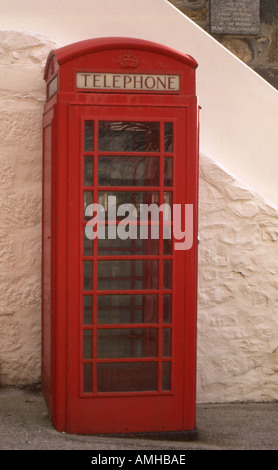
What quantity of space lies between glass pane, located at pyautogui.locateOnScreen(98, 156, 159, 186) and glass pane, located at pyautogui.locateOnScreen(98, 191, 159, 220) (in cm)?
6

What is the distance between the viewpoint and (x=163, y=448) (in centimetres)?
349

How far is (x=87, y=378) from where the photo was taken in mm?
3617

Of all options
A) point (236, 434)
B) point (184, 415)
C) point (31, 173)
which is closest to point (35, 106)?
point (31, 173)

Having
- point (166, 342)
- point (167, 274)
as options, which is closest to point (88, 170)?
point (167, 274)

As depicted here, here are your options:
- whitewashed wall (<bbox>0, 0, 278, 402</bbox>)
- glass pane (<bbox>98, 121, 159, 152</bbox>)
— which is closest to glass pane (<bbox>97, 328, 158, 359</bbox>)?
whitewashed wall (<bbox>0, 0, 278, 402</bbox>)

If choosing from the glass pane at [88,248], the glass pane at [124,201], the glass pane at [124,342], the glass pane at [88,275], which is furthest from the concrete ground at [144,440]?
the glass pane at [124,201]

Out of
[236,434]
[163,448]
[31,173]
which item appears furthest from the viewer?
[31,173]

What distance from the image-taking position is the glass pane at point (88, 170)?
3.54 metres

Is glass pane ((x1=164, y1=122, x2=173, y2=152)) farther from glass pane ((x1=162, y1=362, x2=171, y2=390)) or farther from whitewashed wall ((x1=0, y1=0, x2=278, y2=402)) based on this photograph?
glass pane ((x1=162, y1=362, x2=171, y2=390))

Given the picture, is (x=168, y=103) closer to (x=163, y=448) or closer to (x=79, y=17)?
(x=79, y=17)

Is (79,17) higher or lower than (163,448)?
higher


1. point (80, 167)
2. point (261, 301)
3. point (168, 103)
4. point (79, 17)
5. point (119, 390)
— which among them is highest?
point (79, 17)

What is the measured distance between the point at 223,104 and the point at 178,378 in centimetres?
189

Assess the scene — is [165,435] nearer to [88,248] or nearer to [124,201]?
[88,248]
